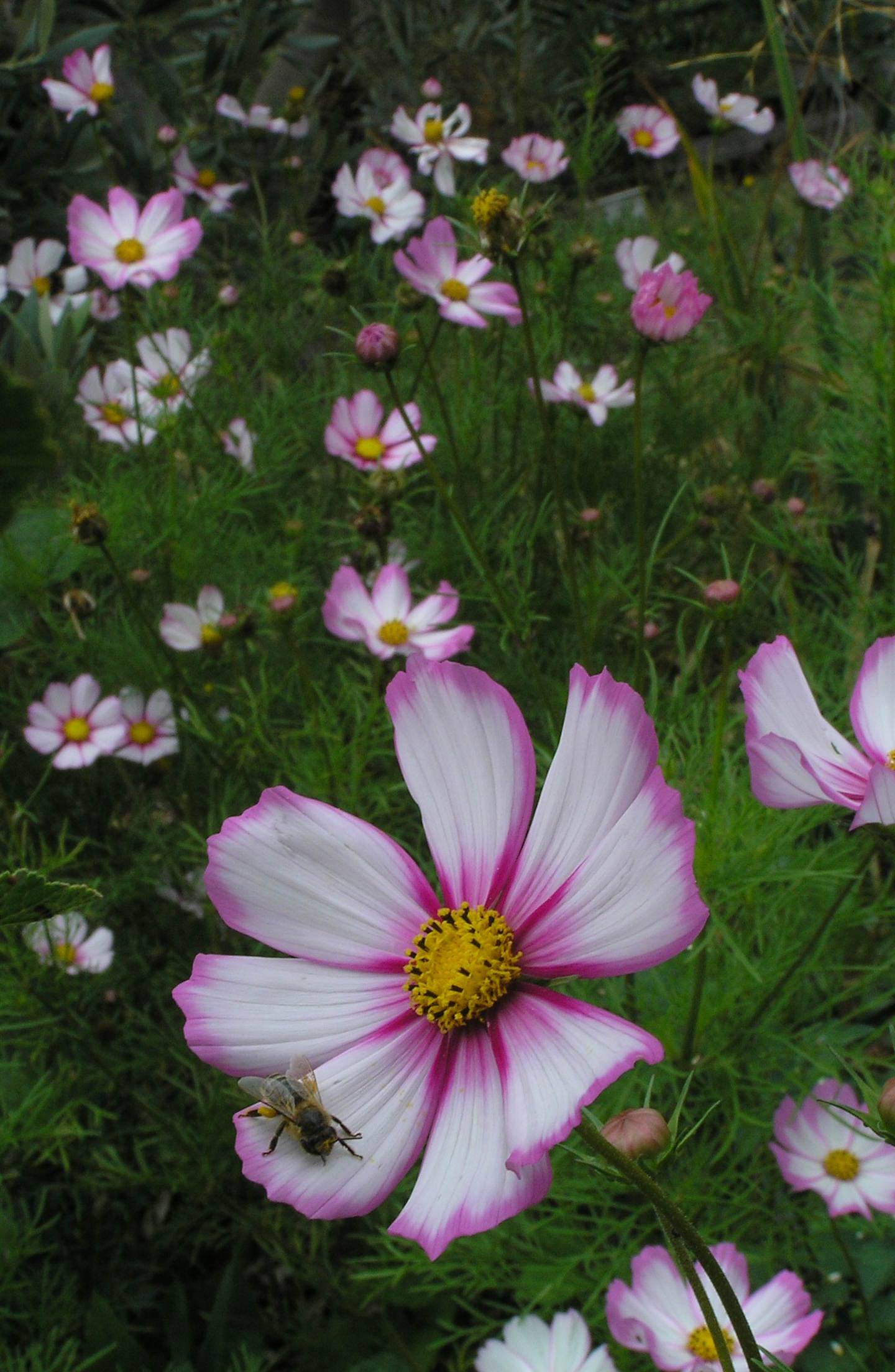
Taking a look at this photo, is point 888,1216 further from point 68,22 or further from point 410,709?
point 68,22

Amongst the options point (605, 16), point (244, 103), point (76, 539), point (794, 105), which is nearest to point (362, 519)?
point (76, 539)

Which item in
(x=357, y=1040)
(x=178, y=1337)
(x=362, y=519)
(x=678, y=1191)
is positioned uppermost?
(x=357, y=1040)

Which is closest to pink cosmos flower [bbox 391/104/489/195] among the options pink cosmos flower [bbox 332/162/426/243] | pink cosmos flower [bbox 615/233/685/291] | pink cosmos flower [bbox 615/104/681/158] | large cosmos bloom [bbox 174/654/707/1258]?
pink cosmos flower [bbox 332/162/426/243]

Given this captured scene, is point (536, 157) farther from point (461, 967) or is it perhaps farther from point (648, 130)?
point (461, 967)

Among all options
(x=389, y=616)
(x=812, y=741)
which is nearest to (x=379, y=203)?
(x=389, y=616)

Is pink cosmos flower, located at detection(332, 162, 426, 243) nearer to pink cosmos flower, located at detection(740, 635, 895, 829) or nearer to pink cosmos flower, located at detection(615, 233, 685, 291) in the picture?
pink cosmos flower, located at detection(615, 233, 685, 291)
